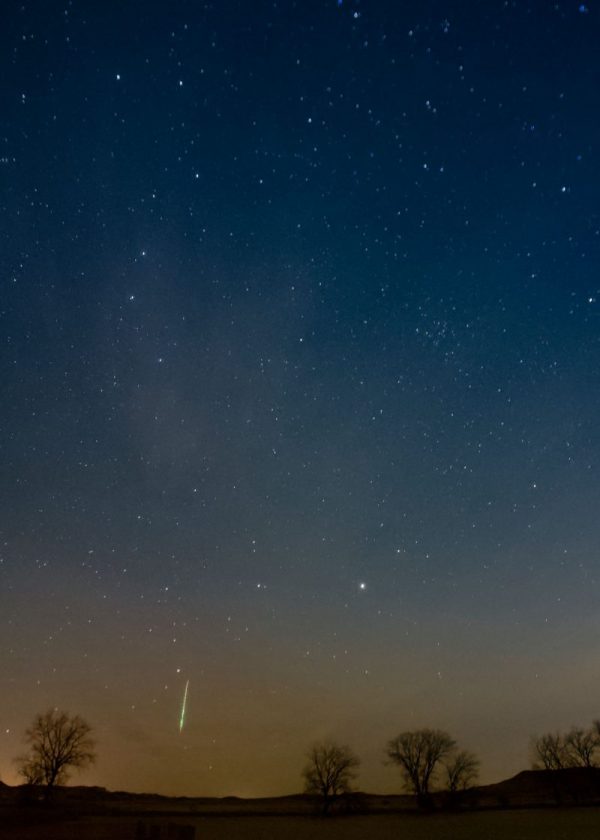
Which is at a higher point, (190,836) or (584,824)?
(190,836)

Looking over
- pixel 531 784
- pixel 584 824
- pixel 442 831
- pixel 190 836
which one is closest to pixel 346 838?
pixel 442 831

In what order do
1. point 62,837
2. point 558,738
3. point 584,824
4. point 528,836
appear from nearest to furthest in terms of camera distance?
point 62,837, point 528,836, point 584,824, point 558,738

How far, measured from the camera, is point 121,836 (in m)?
21.3

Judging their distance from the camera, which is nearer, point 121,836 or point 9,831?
point 121,836

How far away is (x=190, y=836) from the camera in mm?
17516

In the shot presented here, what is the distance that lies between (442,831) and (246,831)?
41.1ft

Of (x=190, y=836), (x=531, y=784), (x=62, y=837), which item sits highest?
(x=190, y=836)

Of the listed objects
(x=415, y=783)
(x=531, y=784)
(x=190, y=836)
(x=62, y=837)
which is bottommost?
(x=531, y=784)

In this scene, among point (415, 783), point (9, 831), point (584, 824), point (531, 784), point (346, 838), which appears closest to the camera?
point (9, 831)

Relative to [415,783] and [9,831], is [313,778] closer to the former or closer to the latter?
[415,783]

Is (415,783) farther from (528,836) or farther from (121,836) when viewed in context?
(121,836)

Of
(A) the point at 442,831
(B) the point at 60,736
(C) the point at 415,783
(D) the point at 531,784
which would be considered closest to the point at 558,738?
(C) the point at 415,783

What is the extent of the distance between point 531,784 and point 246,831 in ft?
526

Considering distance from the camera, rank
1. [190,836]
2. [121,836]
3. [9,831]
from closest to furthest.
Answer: [190,836]
[121,836]
[9,831]
